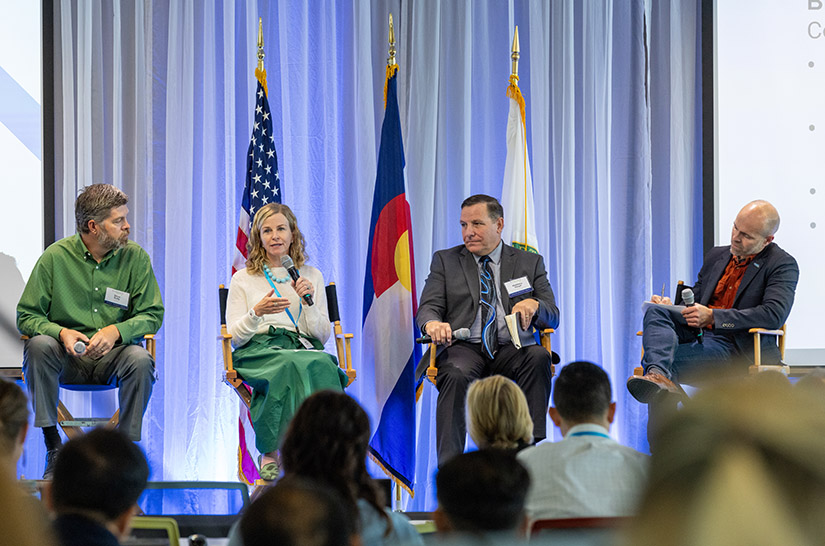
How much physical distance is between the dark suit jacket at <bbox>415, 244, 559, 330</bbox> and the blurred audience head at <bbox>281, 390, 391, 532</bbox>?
8.25 ft

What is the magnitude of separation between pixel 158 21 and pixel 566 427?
3.95 m

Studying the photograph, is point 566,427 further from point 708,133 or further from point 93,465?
point 708,133

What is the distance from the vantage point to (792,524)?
0.47 m

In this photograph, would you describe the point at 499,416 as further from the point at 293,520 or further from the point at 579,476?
the point at 293,520

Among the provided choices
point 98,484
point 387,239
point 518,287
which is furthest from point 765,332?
point 98,484

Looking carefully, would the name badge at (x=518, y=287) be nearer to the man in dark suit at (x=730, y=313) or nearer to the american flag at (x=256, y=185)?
the man in dark suit at (x=730, y=313)

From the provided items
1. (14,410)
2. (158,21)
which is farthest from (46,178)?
(14,410)

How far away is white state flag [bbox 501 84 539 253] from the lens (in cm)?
493

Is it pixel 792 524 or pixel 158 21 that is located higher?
pixel 158 21

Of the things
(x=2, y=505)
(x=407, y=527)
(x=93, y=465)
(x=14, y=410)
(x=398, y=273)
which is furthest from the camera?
(x=398, y=273)

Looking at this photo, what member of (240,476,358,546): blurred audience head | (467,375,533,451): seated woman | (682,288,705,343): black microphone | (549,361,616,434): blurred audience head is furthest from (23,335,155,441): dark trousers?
(240,476,358,546): blurred audience head

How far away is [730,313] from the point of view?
431 centimetres

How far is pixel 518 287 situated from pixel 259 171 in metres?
1.58

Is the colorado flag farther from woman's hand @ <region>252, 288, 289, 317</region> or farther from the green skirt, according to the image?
woman's hand @ <region>252, 288, 289, 317</region>
